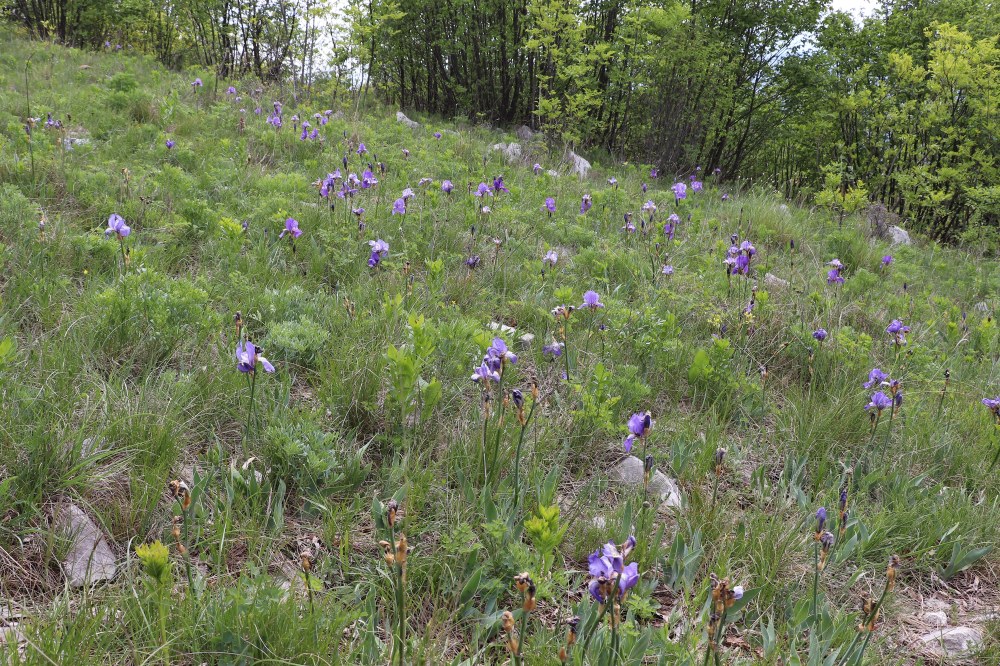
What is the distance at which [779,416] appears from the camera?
2914 mm

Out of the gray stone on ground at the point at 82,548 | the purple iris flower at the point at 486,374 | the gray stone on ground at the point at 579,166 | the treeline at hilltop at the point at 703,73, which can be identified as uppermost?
the treeline at hilltop at the point at 703,73

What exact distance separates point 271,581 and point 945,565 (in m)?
2.36

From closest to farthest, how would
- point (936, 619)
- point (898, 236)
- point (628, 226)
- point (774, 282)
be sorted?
point (936, 619)
point (774, 282)
point (628, 226)
point (898, 236)

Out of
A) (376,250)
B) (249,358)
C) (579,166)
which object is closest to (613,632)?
(249,358)

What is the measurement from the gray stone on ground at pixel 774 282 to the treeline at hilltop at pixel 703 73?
4020 mm

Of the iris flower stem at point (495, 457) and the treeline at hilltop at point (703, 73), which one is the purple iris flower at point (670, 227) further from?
the treeline at hilltop at point (703, 73)

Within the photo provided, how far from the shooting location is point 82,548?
1.65 metres

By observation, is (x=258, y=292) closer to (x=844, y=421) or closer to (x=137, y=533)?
(x=137, y=533)

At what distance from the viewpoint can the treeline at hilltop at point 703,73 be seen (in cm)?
893

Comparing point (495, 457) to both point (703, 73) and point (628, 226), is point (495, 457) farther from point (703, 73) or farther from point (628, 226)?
point (703, 73)

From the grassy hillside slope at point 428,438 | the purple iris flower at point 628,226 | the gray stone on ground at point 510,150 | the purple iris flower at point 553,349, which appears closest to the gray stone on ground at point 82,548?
the grassy hillside slope at point 428,438

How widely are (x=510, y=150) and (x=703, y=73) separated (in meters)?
3.76

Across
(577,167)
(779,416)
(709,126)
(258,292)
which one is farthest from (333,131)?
(709,126)

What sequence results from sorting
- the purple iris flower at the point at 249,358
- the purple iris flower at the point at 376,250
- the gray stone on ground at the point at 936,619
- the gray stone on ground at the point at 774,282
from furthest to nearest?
1. the gray stone on ground at the point at 774,282
2. the purple iris flower at the point at 376,250
3. the gray stone on ground at the point at 936,619
4. the purple iris flower at the point at 249,358
